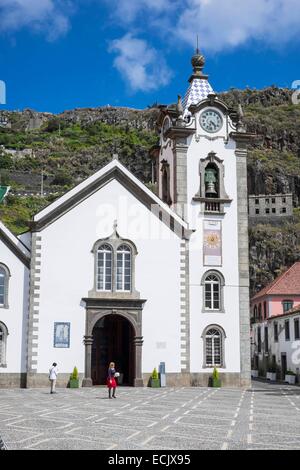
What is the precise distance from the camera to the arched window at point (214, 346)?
94.8 feet

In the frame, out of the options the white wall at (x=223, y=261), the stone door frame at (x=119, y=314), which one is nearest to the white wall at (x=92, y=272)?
the stone door frame at (x=119, y=314)

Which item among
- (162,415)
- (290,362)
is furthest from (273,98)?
(162,415)

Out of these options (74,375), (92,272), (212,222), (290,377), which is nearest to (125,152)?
(290,377)

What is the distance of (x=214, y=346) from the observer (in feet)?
95.4

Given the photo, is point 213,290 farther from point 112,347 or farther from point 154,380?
point 112,347

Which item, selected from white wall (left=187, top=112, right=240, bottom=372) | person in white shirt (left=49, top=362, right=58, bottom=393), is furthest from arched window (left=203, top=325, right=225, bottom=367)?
person in white shirt (left=49, top=362, right=58, bottom=393)

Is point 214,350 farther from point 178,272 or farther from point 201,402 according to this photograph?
point 201,402

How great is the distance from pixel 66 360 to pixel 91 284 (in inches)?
133

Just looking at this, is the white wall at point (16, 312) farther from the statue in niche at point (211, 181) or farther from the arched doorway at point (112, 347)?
the statue in niche at point (211, 181)

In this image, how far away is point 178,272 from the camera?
94.8ft

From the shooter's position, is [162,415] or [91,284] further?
[91,284]

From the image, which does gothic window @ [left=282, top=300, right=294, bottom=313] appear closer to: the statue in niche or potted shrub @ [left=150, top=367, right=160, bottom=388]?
the statue in niche

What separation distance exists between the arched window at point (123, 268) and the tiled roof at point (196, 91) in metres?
8.61

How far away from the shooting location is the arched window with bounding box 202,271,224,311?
1155 inches
